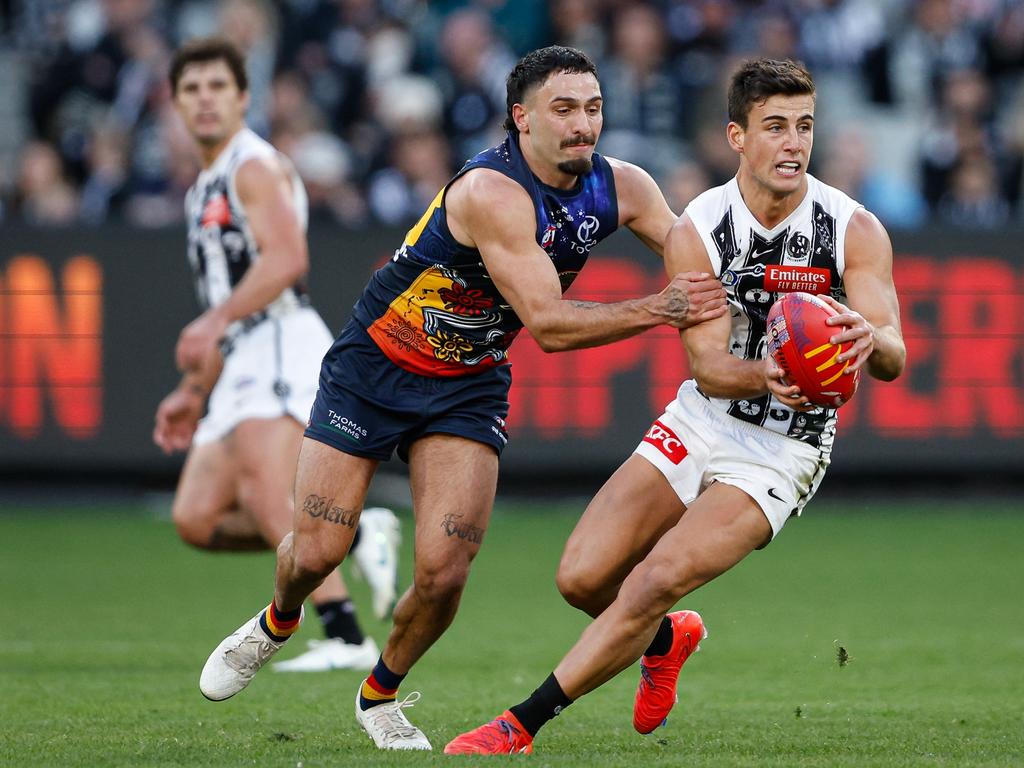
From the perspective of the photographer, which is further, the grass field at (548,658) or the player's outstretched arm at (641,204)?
the player's outstretched arm at (641,204)

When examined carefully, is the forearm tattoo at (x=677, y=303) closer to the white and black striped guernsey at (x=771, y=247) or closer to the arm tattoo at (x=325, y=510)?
the white and black striped guernsey at (x=771, y=247)

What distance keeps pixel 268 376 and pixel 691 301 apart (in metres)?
3.09

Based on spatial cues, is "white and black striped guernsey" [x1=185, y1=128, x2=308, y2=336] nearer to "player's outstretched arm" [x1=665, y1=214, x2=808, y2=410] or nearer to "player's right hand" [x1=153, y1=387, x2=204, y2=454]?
"player's right hand" [x1=153, y1=387, x2=204, y2=454]

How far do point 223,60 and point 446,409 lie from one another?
3.11 meters

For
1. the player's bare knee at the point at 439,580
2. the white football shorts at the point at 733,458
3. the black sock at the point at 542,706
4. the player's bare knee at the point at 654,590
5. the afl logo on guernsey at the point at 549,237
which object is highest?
the afl logo on guernsey at the point at 549,237

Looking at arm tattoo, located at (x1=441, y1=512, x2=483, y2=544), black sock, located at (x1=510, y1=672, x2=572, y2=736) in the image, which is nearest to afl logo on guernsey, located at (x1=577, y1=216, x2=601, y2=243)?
arm tattoo, located at (x1=441, y1=512, x2=483, y2=544)

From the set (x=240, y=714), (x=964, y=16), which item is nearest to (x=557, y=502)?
(x=964, y=16)

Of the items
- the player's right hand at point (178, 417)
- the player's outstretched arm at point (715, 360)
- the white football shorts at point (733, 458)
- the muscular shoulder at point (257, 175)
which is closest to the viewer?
the player's outstretched arm at point (715, 360)

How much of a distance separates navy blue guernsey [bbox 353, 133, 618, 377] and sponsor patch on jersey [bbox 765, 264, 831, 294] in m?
0.68

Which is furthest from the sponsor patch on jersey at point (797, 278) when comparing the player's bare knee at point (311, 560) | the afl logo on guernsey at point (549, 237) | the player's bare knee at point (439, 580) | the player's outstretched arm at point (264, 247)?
the player's outstretched arm at point (264, 247)

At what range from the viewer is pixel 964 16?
16469 mm

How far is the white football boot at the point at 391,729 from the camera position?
6.27 m

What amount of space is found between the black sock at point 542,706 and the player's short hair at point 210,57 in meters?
4.09

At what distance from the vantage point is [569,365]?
14352mm
